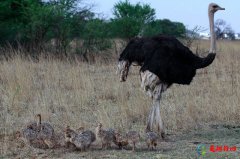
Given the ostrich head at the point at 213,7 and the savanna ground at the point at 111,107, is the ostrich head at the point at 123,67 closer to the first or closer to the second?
the savanna ground at the point at 111,107

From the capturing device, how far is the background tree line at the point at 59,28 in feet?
58.2

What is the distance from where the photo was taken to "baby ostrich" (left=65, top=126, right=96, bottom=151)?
224 inches

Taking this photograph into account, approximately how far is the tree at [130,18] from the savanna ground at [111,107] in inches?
290

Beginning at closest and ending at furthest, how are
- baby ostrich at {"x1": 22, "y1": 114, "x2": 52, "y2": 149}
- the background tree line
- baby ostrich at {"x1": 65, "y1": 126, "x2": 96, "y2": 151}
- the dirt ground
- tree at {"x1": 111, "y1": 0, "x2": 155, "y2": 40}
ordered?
the dirt ground
baby ostrich at {"x1": 65, "y1": 126, "x2": 96, "y2": 151}
baby ostrich at {"x1": 22, "y1": 114, "x2": 52, "y2": 149}
the background tree line
tree at {"x1": 111, "y1": 0, "x2": 155, "y2": 40}

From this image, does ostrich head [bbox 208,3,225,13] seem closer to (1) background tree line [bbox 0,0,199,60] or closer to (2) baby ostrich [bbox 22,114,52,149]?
(2) baby ostrich [bbox 22,114,52,149]

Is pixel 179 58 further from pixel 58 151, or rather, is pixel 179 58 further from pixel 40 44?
pixel 40 44

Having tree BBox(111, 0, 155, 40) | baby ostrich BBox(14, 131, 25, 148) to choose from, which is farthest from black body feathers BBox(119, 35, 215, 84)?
tree BBox(111, 0, 155, 40)

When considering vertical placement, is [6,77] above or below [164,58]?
below

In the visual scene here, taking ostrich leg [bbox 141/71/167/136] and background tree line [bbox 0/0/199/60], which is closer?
ostrich leg [bbox 141/71/167/136]

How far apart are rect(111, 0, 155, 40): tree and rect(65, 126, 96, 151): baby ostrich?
43.0 feet

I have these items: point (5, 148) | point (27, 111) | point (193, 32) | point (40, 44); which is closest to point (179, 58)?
point (5, 148)

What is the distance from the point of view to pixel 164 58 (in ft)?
21.6

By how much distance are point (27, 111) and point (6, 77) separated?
8.39ft

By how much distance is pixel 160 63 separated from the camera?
6.51 metres
